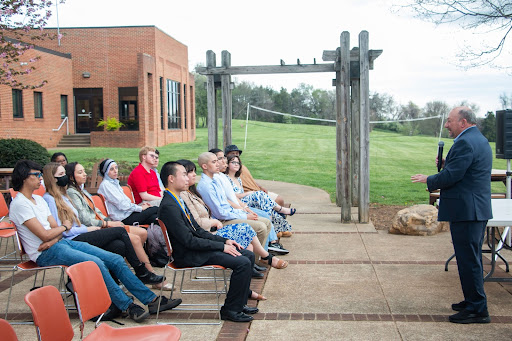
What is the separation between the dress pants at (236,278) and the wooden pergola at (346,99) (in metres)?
5.30

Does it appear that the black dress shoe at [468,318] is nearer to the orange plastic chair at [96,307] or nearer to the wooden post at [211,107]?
the orange plastic chair at [96,307]

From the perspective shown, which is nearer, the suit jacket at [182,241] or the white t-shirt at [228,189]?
the suit jacket at [182,241]

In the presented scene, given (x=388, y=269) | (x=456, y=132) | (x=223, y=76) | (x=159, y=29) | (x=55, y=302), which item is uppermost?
(x=159, y=29)

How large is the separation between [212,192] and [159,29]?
32.7m

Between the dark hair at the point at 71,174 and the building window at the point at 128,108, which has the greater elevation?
the building window at the point at 128,108

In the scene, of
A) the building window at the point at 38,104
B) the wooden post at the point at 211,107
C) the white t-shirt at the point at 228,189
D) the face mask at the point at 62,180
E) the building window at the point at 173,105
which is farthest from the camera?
the building window at the point at 173,105

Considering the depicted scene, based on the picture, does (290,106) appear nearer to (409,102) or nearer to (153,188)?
(409,102)

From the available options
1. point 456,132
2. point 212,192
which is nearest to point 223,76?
point 212,192

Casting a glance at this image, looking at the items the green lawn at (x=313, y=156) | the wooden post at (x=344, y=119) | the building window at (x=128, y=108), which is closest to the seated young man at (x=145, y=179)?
the wooden post at (x=344, y=119)

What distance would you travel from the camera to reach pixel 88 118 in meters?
36.1

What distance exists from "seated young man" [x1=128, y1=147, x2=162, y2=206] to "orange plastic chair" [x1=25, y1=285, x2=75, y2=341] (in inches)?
180

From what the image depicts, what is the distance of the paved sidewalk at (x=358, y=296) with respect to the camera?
4.82 meters

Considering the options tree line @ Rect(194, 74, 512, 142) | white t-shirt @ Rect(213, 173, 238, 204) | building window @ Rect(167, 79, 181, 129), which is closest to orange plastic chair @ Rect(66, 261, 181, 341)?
white t-shirt @ Rect(213, 173, 238, 204)

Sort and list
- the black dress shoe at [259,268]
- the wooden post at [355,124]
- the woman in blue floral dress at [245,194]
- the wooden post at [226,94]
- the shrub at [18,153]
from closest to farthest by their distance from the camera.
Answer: the black dress shoe at [259,268], the woman in blue floral dress at [245,194], the wooden post at [355,124], the wooden post at [226,94], the shrub at [18,153]
